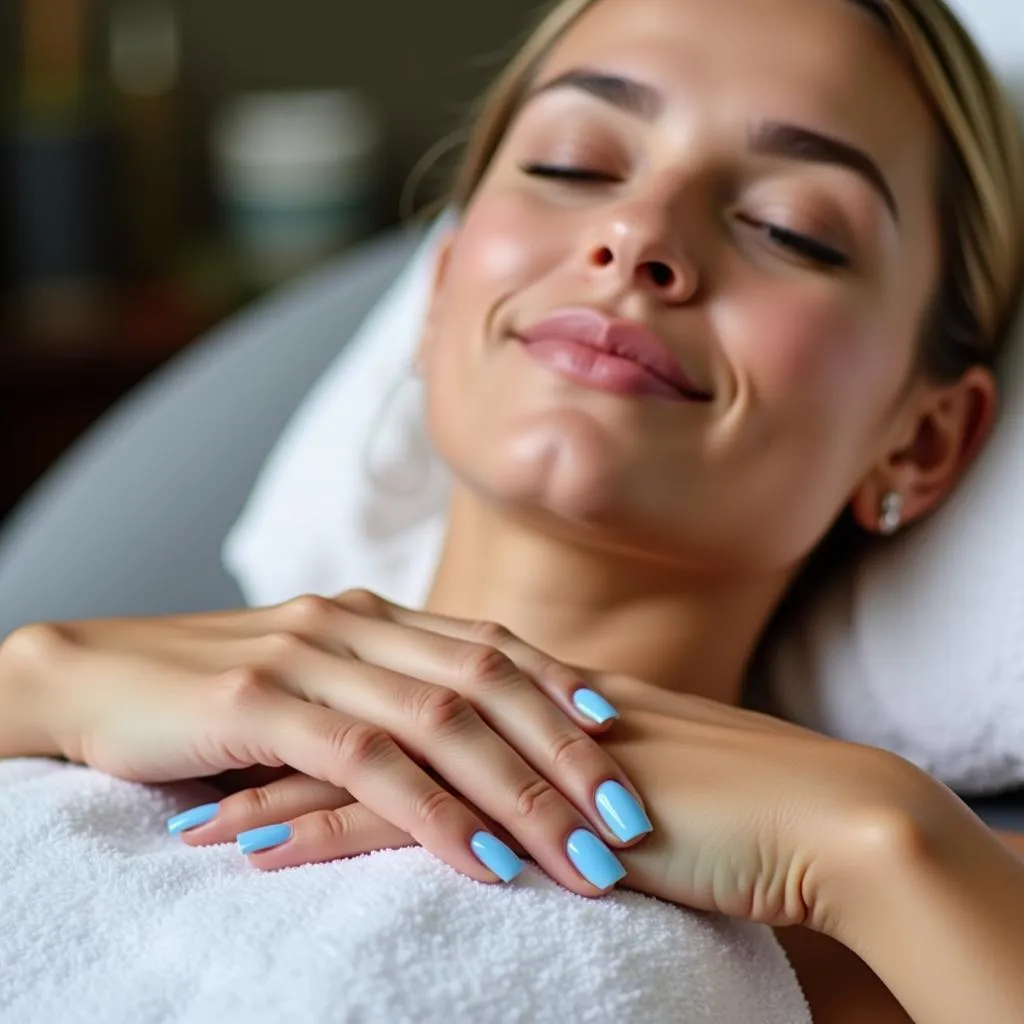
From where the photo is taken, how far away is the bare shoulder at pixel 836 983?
920 mm

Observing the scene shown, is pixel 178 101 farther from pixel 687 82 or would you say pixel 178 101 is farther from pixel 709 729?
pixel 709 729

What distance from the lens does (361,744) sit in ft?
2.83

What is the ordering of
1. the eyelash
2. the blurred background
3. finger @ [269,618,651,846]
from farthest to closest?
the blurred background, the eyelash, finger @ [269,618,651,846]

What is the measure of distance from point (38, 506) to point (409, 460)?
1.62 feet

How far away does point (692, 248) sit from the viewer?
107cm

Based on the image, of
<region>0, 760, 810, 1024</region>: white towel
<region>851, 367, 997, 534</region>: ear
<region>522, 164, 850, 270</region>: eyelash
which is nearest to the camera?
<region>0, 760, 810, 1024</region>: white towel

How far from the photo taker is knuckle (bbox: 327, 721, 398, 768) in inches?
33.8

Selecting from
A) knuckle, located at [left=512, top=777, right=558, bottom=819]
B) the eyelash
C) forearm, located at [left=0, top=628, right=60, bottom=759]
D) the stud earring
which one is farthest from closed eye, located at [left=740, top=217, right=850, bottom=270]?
forearm, located at [left=0, top=628, right=60, bottom=759]

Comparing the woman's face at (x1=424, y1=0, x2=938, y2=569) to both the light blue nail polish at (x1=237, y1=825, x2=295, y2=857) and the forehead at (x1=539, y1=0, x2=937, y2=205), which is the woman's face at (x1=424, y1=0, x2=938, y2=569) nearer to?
the forehead at (x1=539, y1=0, x2=937, y2=205)

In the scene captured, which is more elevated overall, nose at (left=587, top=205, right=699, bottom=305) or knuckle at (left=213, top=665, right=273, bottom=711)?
nose at (left=587, top=205, right=699, bottom=305)

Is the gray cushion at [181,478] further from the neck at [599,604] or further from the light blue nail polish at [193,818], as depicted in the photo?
the light blue nail polish at [193,818]

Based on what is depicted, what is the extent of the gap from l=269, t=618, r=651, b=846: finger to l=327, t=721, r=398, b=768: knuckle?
12mm

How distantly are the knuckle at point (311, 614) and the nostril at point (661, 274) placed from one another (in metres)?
0.31

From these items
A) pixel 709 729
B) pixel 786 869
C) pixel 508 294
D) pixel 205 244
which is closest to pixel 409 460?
pixel 508 294
